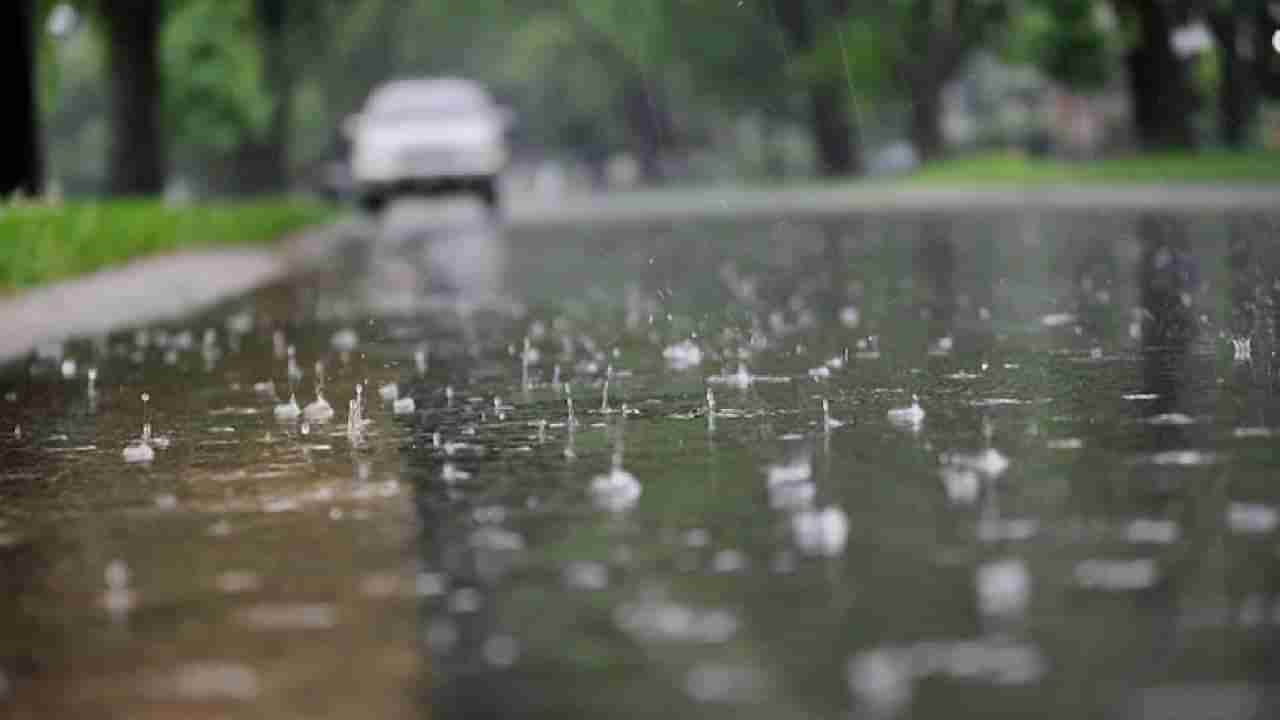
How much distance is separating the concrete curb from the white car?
11612mm

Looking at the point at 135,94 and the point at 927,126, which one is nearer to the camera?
the point at 135,94

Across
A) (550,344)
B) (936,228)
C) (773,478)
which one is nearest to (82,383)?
(550,344)

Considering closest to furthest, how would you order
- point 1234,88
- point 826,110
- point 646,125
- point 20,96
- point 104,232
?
point 104,232 → point 20,96 → point 1234,88 → point 826,110 → point 646,125

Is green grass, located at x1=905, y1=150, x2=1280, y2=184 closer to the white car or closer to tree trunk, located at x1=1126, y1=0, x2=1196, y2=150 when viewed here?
tree trunk, located at x1=1126, y1=0, x2=1196, y2=150

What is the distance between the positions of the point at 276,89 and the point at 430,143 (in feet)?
40.6

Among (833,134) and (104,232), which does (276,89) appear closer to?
(833,134)

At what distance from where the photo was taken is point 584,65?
9850 cm

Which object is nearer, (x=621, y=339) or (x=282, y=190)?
(x=621, y=339)

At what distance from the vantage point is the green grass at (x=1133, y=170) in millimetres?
44188

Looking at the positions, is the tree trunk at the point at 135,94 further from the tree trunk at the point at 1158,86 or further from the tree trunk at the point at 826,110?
the tree trunk at the point at 826,110

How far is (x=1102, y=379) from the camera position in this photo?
39.3 feet

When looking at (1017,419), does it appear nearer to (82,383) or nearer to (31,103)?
(82,383)

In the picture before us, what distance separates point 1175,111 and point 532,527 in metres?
45.8

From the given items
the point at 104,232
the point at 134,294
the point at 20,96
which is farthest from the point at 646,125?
the point at 134,294
